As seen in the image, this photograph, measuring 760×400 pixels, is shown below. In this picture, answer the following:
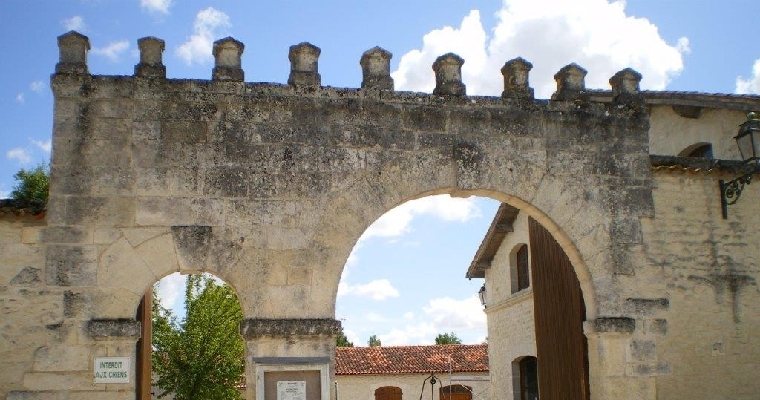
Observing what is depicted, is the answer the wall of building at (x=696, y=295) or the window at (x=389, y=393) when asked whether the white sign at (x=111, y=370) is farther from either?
the window at (x=389, y=393)

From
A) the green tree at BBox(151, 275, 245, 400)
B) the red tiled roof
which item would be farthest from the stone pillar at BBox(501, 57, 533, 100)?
the red tiled roof

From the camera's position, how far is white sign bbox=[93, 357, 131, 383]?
6.83 m

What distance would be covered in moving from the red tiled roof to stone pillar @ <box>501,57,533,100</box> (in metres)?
15.9

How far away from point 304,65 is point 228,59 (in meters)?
0.74

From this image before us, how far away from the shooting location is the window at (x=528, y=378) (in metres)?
14.2

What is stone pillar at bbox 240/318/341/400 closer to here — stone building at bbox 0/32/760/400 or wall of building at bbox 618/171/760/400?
stone building at bbox 0/32/760/400

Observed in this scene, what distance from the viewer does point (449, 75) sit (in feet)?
26.1

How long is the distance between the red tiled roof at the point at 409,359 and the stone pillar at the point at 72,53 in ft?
54.5

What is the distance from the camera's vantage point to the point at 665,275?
8.10 meters

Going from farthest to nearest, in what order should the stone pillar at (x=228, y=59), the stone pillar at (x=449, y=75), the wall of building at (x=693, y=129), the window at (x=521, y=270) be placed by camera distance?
the window at (x=521, y=270), the wall of building at (x=693, y=129), the stone pillar at (x=449, y=75), the stone pillar at (x=228, y=59)

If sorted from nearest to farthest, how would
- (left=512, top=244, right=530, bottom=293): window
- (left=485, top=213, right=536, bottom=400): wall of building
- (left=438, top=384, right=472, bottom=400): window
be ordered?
(left=485, top=213, right=536, bottom=400): wall of building
(left=512, top=244, right=530, bottom=293): window
(left=438, top=384, right=472, bottom=400): window

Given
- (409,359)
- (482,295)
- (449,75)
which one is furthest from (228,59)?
(409,359)

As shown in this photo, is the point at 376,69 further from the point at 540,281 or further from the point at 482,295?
the point at 482,295

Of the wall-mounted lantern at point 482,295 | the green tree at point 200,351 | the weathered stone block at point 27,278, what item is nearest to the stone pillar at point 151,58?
the weathered stone block at point 27,278
